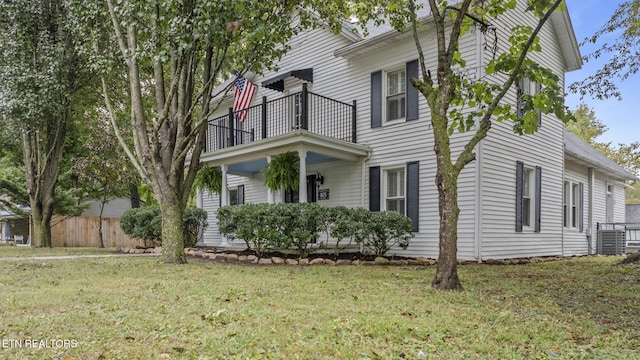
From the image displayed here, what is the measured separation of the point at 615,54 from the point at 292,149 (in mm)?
7449

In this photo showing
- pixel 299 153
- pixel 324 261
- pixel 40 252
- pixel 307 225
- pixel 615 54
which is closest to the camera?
pixel 324 261

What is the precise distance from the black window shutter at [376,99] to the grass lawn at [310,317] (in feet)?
17.8

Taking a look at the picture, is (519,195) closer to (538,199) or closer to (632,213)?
(538,199)

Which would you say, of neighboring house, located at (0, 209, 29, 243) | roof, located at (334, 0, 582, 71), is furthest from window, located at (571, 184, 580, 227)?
neighboring house, located at (0, 209, 29, 243)

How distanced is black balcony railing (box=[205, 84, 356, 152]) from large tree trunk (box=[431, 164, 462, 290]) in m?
5.40

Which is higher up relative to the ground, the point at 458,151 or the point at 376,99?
the point at 376,99

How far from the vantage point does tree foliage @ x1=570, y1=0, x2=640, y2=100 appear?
8719 millimetres

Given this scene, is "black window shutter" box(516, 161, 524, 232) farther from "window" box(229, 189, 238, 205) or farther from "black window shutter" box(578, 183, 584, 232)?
"window" box(229, 189, 238, 205)

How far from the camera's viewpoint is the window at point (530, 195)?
10447 mm

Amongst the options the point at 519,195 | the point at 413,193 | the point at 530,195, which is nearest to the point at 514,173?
the point at 519,195

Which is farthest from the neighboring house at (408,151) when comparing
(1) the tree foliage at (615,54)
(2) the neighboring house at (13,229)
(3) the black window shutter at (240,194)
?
(2) the neighboring house at (13,229)

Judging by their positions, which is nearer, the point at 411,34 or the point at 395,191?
the point at 411,34

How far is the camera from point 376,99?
10789mm

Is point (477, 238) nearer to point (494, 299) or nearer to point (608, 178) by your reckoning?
point (494, 299)
